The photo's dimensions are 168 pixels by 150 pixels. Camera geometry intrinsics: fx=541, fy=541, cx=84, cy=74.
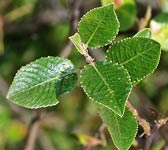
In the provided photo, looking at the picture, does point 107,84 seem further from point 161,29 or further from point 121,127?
point 161,29

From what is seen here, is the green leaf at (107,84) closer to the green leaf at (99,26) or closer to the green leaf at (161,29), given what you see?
the green leaf at (99,26)

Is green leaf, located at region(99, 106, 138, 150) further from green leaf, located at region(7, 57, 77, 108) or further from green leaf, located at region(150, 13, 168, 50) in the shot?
green leaf, located at region(150, 13, 168, 50)

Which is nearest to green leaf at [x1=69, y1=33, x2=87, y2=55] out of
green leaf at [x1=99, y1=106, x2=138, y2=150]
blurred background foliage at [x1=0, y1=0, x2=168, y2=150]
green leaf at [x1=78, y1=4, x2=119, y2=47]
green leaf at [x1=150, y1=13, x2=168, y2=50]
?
green leaf at [x1=78, y1=4, x2=119, y2=47]

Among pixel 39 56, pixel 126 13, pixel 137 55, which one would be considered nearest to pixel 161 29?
pixel 126 13

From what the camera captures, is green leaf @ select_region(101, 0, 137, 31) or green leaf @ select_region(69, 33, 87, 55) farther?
green leaf @ select_region(101, 0, 137, 31)

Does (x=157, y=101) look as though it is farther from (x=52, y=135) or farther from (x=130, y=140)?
(x=130, y=140)

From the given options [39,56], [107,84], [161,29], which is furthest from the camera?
[39,56]
